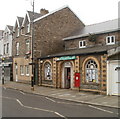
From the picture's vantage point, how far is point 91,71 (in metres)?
18.6

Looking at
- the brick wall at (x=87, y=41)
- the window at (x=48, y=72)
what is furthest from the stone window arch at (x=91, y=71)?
the window at (x=48, y=72)

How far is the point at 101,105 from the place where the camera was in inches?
487

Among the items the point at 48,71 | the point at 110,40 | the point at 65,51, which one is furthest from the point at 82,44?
the point at 48,71

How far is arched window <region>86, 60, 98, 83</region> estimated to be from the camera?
59.7 feet

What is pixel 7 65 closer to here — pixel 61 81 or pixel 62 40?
pixel 62 40

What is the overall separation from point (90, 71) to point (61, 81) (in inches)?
189

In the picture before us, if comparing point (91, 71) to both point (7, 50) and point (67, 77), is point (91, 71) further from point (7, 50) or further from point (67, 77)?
point (7, 50)

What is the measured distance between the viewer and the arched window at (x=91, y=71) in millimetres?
18203

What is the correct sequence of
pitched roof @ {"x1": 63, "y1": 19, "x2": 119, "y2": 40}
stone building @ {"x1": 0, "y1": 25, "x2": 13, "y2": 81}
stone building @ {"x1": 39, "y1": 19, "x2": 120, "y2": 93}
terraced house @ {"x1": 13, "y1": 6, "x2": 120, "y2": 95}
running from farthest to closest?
stone building @ {"x1": 0, "y1": 25, "x2": 13, "y2": 81} < pitched roof @ {"x1": 63, "y1": 19, "x2": 119, "y2": 40} < terraced house @ {"x1": 13, "y1": 6, "x2": 120, "y2": 95} < stone building @ {"x1": 39, "y1": 19, "x2": 120, "y2": 93}

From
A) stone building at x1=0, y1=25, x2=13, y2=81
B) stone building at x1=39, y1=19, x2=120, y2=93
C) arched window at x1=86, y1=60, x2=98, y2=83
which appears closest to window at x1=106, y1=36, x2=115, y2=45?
stone building at x1=39, y1=19, x2=120, y2=93

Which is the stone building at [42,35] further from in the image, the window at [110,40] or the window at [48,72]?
the window at [110,40]

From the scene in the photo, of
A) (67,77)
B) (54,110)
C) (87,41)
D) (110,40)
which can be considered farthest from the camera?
(87,41)

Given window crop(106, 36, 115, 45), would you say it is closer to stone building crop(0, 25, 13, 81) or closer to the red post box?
the red post box

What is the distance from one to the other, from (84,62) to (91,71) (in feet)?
3.55
